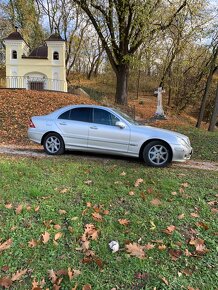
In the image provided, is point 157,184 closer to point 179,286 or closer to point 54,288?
point 179,286

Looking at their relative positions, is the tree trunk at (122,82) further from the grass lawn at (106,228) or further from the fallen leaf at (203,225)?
the fallen leaf at (203,225)

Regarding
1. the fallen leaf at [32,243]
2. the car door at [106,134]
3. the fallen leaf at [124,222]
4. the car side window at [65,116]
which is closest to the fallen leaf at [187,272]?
the fallen leaf at [124,222]

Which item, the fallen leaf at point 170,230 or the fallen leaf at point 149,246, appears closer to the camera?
the fallen leaf at point 149,246

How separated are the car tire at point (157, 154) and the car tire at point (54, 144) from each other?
7.89 feet

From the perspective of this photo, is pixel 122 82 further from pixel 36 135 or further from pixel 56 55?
pixel 36 135

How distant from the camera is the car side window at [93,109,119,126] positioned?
7758 mm

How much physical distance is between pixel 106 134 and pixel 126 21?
1539cm

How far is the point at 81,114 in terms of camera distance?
8.09m

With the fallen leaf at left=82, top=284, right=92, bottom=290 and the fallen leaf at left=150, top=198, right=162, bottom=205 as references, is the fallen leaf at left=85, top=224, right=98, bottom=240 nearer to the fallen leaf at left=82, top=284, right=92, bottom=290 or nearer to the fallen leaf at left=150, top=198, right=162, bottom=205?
the fallen leaf at left=82, top=284, right=92, bottom=290

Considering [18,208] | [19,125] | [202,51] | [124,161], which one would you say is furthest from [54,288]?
[202,51]

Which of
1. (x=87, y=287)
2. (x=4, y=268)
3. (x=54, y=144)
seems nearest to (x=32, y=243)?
(x=4, y=268)

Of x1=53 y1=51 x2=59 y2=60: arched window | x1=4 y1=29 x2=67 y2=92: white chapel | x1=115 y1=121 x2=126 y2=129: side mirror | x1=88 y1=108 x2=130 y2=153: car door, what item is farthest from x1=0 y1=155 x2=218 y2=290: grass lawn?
x1=53 y1=51 x2=59 y2=60: arched window

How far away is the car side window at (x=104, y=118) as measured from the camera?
7758mm

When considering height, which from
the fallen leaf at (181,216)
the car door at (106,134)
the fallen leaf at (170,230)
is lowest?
the fallen leaf at (170,230)
